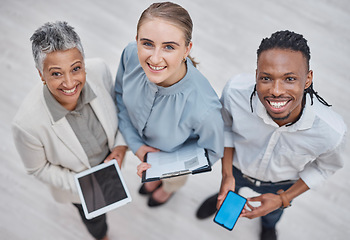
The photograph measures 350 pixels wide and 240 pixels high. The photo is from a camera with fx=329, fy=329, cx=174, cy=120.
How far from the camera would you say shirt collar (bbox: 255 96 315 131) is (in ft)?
4.43

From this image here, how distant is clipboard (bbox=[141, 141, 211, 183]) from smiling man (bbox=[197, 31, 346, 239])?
0.19 m

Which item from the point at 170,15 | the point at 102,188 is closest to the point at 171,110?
the point at 170,15

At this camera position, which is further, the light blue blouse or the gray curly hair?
the light blue blouse

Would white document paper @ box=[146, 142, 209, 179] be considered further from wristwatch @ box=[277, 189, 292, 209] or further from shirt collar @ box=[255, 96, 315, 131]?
wristwatch @ box=[277, 189, 292, 209]

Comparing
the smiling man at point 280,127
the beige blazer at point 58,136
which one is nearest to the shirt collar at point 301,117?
the smiling man at point 280,127

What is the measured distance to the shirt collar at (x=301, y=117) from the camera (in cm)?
135

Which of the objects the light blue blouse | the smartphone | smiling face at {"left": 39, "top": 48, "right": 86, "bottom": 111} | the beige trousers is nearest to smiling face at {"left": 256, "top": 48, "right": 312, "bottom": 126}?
the light blue blouse

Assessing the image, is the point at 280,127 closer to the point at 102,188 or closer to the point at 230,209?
the point at 230,209

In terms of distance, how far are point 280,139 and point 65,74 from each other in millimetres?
966

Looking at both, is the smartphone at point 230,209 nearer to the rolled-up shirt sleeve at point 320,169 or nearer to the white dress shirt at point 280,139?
the white dress shirt at point 280,139

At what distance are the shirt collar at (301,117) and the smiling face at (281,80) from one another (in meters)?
0.07

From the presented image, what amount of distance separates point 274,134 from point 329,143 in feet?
0.73

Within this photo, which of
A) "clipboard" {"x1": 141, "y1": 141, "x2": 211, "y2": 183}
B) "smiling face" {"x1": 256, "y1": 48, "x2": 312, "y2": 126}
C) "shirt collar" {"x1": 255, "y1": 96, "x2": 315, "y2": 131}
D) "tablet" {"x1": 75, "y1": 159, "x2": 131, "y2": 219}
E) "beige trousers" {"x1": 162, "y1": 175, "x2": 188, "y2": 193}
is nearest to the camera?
"smiling face" {"x1": 256, "y1": 48, "x2": 312, "y2": 126}

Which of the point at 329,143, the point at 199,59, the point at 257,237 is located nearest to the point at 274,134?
the point at 329,143
